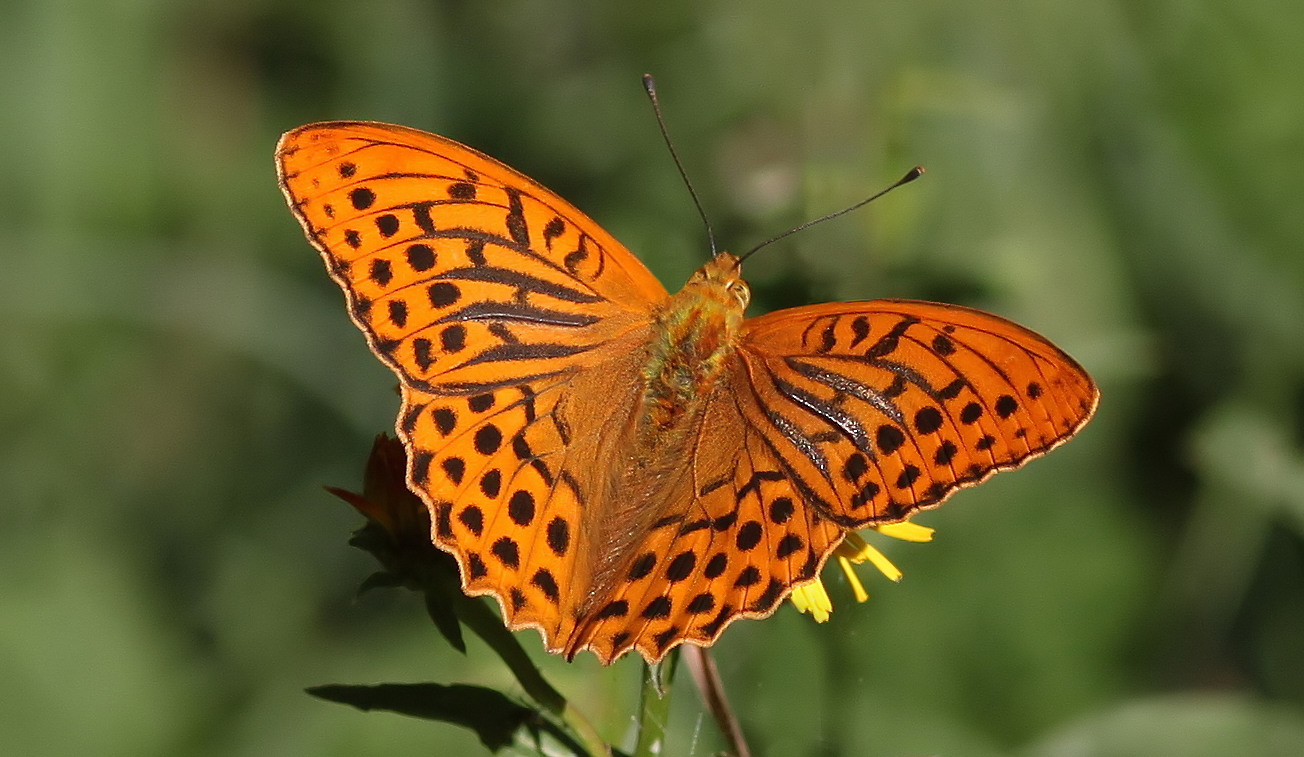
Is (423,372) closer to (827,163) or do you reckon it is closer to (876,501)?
(876,501)

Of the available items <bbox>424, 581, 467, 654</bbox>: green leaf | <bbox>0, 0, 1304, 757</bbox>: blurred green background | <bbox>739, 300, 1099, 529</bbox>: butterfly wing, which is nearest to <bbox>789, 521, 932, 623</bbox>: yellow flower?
<bbox>739, 300, 1099, 529</bbox>: butterfly wing

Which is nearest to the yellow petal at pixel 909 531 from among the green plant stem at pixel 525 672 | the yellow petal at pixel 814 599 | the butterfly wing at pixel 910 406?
the yellow petal at pixel 814 599

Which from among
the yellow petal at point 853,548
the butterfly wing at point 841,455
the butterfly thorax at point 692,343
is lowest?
the yellow petal at point 853,548

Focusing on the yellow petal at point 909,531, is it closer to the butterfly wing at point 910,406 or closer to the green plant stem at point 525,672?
the butterfly wing at point 910,406

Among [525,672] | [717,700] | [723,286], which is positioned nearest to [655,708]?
[717,700]

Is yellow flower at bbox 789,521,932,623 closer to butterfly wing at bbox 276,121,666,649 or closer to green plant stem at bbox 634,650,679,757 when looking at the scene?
green plant stem at bbox 634,650,679,757
